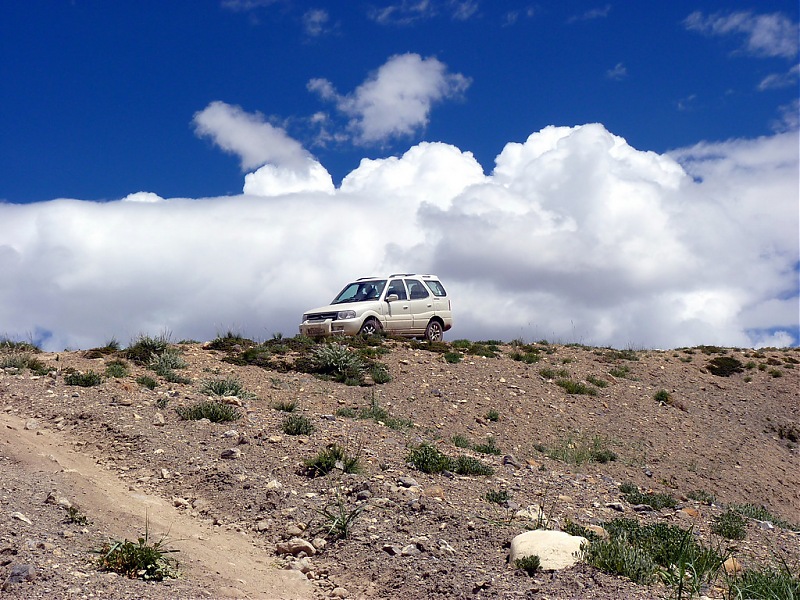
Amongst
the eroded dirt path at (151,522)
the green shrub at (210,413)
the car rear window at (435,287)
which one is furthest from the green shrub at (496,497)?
the car rear window at (435,287)

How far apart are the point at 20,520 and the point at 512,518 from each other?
4.82 m

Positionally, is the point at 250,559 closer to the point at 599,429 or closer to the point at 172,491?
the point at 172,491

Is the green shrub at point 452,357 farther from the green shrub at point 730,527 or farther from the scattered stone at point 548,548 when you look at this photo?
the scattered stone at point 548,548

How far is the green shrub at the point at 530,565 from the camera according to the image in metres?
6.76

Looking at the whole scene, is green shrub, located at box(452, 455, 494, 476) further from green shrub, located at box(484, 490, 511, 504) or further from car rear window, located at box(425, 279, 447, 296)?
car rear window, located at box(425, 279, 447, 296)

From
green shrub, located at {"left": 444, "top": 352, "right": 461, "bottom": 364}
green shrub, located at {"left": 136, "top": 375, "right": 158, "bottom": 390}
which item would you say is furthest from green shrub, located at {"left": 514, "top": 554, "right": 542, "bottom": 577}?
green shrub, located at {"left": 444, "top": 352, "right": 461, "bottom": 364}

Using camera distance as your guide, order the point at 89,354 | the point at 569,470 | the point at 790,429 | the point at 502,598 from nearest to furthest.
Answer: the point at 502,598 → the point at 569,470 → the point at 89,354 → the point at 790,429

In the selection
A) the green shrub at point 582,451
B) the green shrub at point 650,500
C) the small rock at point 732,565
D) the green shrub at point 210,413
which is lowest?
the small rock at point 732,565

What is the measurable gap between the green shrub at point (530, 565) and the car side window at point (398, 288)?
593 inches

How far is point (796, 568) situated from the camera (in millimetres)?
7652

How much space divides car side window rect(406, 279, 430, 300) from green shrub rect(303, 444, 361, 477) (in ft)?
41.6

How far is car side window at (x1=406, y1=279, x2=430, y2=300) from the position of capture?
22.0 meters

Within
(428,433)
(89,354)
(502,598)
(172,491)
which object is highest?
(89,354)

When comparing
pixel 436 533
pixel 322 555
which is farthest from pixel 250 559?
pixel 436 533
